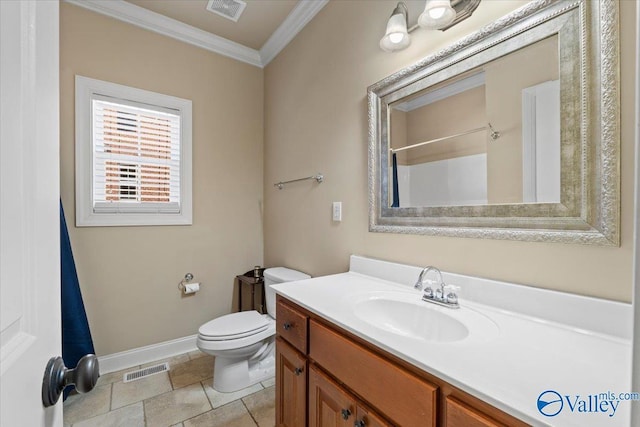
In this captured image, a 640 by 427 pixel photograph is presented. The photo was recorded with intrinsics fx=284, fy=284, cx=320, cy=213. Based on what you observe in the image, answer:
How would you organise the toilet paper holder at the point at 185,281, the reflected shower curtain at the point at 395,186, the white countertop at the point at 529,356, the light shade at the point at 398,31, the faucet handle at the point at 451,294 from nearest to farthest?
the white countertop at the point at 529,356 → the faucet handle at the point at 451,294 → the light shade at the point at 398,31 → the reflected shower curtain at the point at 395,186 → the toilet paper holder at the point at 185,281

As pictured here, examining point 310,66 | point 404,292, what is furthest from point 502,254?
point 310,66

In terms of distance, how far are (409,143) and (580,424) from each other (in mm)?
1178

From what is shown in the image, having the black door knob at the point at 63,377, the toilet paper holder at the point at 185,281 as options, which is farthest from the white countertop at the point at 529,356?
the toilet paper holder at the point at 185,281

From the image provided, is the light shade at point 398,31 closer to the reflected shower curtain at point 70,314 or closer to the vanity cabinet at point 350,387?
the vanity cabinet at point 350,387

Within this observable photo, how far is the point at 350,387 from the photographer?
36.8 inches

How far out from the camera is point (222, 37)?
246 cm

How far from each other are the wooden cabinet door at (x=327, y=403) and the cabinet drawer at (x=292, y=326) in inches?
4.5

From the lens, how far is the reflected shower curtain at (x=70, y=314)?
178 centimetres

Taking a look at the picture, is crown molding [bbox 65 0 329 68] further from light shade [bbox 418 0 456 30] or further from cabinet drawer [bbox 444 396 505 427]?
cabinet drawer [bbox 444 396 505 427]

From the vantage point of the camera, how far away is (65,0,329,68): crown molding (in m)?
2.03

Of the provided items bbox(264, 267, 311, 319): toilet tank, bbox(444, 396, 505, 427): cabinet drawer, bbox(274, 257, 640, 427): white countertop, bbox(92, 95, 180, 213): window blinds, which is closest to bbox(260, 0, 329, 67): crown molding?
bbox(92, 95, 180, 213): window blinds

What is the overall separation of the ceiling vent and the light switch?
1628mm

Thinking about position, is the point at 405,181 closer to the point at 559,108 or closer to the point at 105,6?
the point at 559,108

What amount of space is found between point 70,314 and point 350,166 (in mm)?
1996
